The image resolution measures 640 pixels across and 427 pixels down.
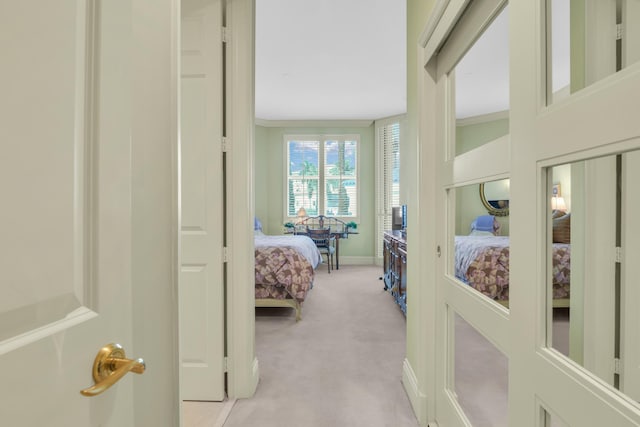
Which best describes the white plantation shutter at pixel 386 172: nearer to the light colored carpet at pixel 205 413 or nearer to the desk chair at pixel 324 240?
the desk chair at pixel 324 240

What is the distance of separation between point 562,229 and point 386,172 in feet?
20.5

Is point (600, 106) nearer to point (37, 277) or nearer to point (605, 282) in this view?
point (605, 282)

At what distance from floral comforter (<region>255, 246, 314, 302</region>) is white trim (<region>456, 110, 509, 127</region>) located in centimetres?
239

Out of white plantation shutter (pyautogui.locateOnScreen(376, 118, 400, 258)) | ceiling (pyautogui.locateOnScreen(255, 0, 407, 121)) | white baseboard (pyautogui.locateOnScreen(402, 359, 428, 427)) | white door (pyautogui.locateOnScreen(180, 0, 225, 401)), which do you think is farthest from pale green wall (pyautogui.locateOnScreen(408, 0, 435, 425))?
white plantation shutter (pyautogui.locateOnScreen(376, 118, 400, 258))

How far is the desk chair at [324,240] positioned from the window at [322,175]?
2.64 feet

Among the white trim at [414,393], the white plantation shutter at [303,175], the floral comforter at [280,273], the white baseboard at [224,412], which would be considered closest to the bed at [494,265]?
the white trim at [414,393]

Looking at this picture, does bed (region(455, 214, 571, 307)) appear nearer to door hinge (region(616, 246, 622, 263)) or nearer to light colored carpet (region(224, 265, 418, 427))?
door hinge (region(616, 246, 622, 263))

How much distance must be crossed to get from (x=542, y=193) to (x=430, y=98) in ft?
3.59

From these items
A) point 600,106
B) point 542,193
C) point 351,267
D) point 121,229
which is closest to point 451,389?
point 542,193

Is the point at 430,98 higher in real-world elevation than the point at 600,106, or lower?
higher

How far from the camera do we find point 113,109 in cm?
66

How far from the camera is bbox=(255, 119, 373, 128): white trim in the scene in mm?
7215

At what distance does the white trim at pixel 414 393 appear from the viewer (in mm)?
1855

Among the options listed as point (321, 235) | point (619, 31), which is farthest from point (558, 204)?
point (321, 235)
